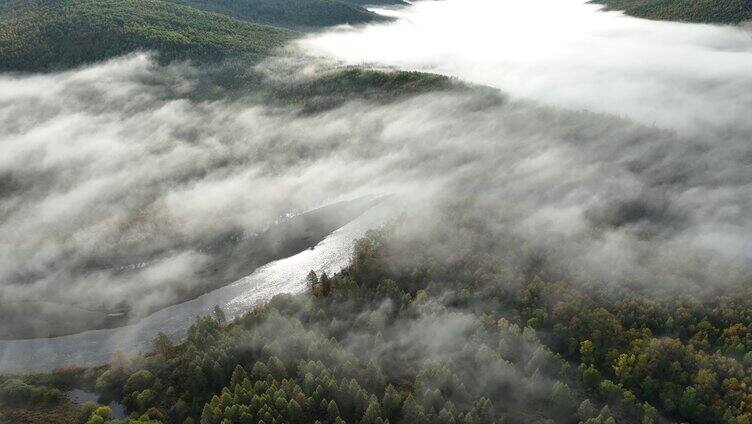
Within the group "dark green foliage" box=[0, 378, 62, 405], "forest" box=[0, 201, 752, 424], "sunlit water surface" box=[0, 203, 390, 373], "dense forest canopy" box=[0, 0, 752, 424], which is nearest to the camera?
"forest" box=[0, 201, 752, 424]

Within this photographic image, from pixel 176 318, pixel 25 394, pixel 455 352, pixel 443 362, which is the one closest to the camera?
pixel 25 394

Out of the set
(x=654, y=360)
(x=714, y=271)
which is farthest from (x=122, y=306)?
(x=714, y=271)

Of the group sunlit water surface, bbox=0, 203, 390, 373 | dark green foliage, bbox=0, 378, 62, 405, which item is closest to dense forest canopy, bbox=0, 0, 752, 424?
dark green foliage, bbox=0, 378, 62, 405

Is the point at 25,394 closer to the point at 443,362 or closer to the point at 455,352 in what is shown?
the point at 443,362

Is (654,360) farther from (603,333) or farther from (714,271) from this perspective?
(714,271)

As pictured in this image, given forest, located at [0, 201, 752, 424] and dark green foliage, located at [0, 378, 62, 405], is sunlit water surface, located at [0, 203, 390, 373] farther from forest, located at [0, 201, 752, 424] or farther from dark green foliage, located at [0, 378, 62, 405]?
dark green foliage, located at [0, 378, 62, 405]

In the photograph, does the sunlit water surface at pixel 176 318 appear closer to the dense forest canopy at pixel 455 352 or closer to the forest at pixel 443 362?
the dense forest canopy at pixel 455 352

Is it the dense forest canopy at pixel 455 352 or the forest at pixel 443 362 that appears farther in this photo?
the dense forest canopy at pixel 455 352

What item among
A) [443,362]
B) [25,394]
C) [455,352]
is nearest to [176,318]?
[25,394]

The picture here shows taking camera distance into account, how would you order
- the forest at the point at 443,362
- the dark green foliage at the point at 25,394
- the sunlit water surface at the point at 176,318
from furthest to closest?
the sunlit water surface at the point at 176,318, the dark green foliage at the point at 25,394, the forest at the point at 443,362

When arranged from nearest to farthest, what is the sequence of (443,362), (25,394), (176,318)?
1. (25,394)
2. (443,362)
3. (176,318)

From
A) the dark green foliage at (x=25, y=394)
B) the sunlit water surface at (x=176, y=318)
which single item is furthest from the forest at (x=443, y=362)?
the sunlit water surface at (x=176, y=318)

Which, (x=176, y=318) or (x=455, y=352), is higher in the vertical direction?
(x=455, y=352)
